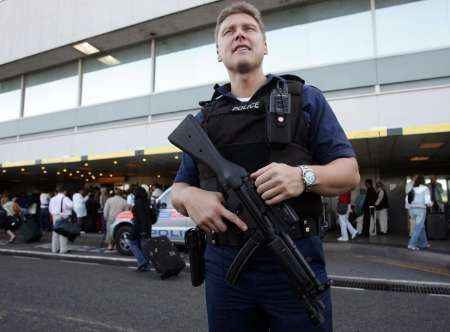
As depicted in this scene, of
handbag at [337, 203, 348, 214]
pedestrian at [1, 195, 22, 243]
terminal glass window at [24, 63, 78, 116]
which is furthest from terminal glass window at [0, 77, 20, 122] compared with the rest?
handbag at [337, 203, 348, 214]

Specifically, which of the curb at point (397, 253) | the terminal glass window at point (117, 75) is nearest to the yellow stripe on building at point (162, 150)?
the terminal glass window at point (117, 75)

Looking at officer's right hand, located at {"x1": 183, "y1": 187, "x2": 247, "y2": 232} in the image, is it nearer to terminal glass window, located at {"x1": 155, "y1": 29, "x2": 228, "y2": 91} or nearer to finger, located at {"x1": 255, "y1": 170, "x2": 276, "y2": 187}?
finger, located at {"x1": 255, "y1": 170, "x2": 276, "y2": 187}

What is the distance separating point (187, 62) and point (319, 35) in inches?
189

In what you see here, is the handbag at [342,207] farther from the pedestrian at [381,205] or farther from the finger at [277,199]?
the finger at [277,199]

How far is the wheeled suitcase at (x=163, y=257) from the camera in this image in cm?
616

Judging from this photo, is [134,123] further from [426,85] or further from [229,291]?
[229,291]

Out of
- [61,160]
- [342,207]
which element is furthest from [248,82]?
[61,160]

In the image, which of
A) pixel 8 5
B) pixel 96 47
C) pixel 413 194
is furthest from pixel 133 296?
pixel 8 5

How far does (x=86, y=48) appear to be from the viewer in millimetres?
15078

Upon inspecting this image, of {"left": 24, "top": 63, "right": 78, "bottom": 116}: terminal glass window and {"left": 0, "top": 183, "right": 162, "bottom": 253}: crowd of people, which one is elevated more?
{"left": 24, "top": 63, "right": 78, "bottom": 116}: terminal glass window

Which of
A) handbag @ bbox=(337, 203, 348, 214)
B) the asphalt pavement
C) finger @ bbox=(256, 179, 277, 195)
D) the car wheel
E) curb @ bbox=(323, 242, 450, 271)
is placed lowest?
the asphalt pavement

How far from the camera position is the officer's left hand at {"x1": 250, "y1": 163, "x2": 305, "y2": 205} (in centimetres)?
128

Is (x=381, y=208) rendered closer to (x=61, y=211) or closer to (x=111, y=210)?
(x=111, y=210)

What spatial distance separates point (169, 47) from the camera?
46.5ft
